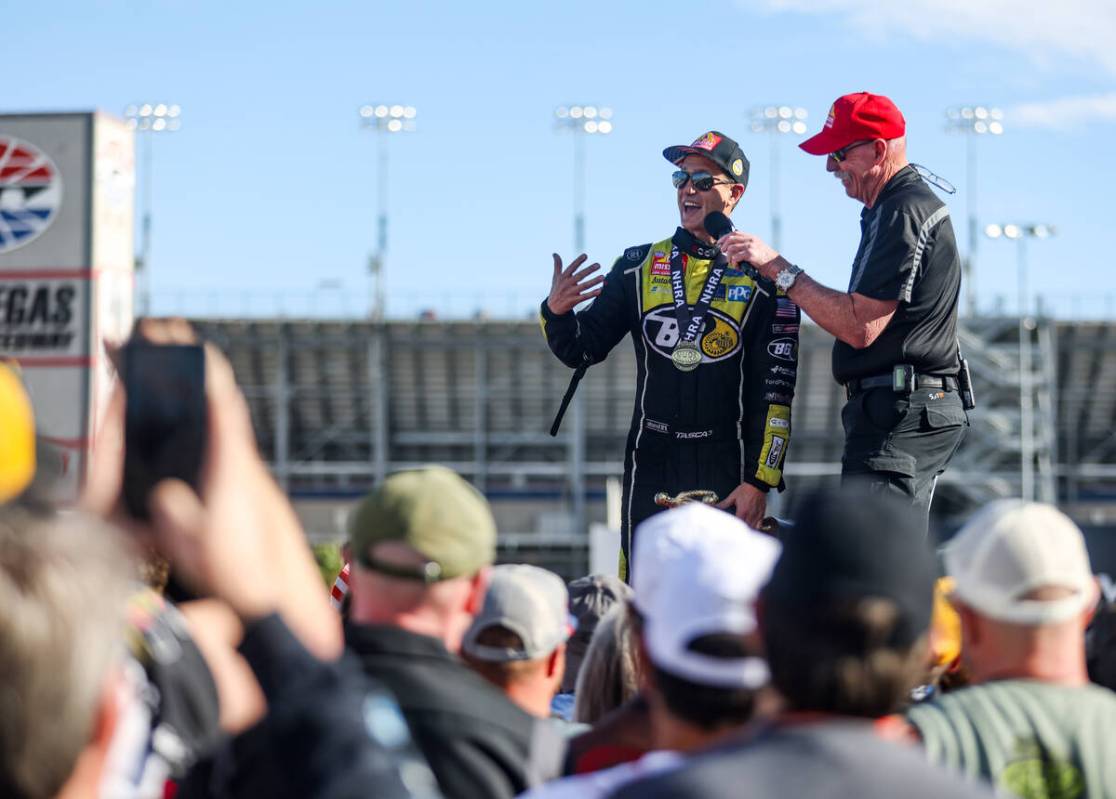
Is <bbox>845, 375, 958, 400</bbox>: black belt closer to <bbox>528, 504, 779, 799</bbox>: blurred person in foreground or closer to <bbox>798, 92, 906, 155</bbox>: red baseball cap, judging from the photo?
<bbox>798, 92, 906, 155</bbox>: red baseball cap

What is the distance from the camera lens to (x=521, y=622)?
11.7 ft

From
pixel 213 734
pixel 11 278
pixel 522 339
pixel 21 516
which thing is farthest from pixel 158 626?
pixel 522 339

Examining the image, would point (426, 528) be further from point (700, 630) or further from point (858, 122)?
point (858, 122)

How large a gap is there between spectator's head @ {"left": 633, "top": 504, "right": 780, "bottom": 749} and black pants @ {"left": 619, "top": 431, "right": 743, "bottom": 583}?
3.54 m

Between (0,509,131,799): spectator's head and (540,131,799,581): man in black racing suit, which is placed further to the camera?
(540,131,799,581): man in black racing suit

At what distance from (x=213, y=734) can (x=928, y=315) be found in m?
3.87

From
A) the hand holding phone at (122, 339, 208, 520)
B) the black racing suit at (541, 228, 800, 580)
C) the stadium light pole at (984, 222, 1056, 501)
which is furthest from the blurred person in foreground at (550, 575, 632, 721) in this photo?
the stadium light pole at (984, 222, 1056, 501)

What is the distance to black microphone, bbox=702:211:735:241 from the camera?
6.21 meters

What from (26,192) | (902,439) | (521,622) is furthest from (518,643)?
(26,192)

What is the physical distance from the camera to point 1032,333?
42.0 metres

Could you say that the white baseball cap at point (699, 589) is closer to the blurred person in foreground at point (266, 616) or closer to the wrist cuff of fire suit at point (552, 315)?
the blurred person in foreground at point (266, 616)

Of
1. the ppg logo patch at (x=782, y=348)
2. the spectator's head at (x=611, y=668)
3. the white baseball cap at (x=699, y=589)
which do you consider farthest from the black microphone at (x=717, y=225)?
the white baseball cap at (x=699, y=589)

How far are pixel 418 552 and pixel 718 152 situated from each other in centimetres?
381

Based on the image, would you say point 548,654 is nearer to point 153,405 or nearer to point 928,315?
point 153,405
